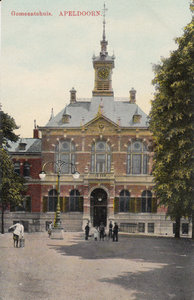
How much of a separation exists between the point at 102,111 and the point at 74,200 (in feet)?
31.0

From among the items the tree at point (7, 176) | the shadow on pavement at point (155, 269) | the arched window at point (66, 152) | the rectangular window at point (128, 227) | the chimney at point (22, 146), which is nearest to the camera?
the shadow on pavement at point (155, 269)

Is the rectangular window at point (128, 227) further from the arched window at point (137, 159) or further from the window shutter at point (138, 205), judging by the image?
the arched window at point (137, 159)

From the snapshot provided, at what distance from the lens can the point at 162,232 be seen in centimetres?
4056

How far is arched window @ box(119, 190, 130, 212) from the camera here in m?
41.3

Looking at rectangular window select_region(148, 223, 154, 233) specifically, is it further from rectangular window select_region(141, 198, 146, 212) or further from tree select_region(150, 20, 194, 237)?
tree select_region(150, 20, 194, 237)

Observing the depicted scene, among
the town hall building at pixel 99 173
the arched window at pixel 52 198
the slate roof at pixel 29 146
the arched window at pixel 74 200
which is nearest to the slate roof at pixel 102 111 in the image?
the town hall building at pixel 99 173

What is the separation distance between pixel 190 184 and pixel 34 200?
2161cm

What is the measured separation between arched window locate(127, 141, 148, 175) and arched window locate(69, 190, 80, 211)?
5646 mm

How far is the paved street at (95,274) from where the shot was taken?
485 inches

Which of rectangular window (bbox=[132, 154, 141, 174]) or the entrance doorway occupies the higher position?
rectangular window (bbox=[132, 154, 141, 174])

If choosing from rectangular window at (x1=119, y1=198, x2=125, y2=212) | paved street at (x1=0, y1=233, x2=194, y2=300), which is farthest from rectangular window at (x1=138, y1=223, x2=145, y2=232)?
paved street at (x1=0, y1=233, x2=194, y2=300)

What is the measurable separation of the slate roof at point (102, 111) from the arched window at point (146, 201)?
6869 millimetres

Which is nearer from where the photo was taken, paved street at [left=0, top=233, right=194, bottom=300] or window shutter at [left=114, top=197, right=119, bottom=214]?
paved street at [left=0, top=233, right=194, bottom=300]

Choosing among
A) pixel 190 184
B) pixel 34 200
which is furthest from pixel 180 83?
pixel 34 200
